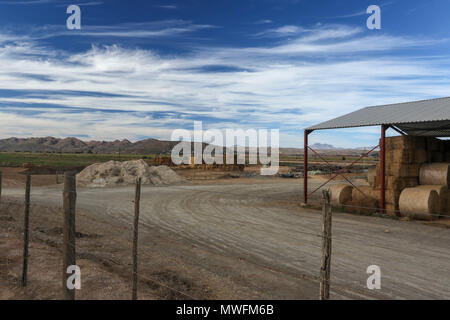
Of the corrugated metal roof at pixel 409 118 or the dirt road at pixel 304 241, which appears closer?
the dirt road at pixel 304 241

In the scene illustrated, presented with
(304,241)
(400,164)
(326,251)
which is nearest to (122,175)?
(400,164)

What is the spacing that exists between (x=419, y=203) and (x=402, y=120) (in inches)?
159

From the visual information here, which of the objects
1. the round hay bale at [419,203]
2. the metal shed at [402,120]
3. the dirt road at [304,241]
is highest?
the metal shed at [402,120]

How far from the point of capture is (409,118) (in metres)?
16.2

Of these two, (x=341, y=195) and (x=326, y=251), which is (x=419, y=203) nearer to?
(x=341, y=195)

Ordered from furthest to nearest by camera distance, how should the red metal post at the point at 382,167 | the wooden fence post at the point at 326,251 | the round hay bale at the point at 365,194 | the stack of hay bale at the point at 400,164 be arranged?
1. the round hay bale at the point at 365,194
2. the red metal post at the point at 382,167
3. the stack of hay bale at the point at 400,164
4. the wooden fence post at the point at 326,251

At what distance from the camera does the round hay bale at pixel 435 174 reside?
15570mm

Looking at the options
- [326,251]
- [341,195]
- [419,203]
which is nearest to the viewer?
[326,251]

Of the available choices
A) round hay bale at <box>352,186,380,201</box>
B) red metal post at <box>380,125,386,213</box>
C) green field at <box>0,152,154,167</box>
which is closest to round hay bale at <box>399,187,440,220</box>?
red metal post at <box>380,125,386,213</box>

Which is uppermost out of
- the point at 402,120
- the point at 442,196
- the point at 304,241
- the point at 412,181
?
the point at 402,120

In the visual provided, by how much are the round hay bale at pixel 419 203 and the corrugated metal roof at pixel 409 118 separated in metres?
3.19

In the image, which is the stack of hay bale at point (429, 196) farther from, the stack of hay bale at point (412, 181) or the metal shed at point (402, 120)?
the metal shed at point (402, 120)

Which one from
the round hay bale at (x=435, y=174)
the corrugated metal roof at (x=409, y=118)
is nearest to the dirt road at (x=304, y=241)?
the round hay bale at (x=435, y=174)
